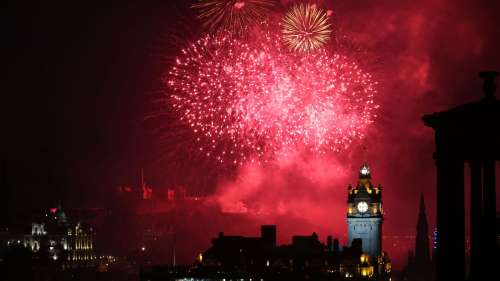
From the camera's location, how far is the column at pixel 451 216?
50750mm

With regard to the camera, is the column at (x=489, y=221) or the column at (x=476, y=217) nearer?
the column at (x=476, y=217)

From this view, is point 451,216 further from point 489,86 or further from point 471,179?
point 489,86

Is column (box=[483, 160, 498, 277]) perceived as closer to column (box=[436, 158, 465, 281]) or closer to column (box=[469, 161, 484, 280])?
column (box=[469, 161, 484, 280])

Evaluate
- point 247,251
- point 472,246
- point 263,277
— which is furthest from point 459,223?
point 247,251

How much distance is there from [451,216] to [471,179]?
2.11 m

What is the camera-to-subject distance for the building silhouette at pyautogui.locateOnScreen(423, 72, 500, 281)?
49.8 m

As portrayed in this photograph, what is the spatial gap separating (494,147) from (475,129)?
3.17ft

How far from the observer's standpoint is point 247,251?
644 ft

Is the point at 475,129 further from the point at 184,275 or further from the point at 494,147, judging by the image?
the point at 184,275

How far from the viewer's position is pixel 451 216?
51000mm

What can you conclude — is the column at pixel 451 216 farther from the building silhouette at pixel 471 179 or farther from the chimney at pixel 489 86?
the chimney at pixel 489 86

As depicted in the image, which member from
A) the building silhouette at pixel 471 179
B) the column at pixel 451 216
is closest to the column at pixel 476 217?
the building silhouette at pixel 471 179

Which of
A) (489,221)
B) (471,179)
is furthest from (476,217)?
(471,179)

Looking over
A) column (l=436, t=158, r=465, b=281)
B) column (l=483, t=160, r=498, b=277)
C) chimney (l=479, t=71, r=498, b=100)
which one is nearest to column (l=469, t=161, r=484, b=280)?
column (l=483, t=160, r=498, b=277)
